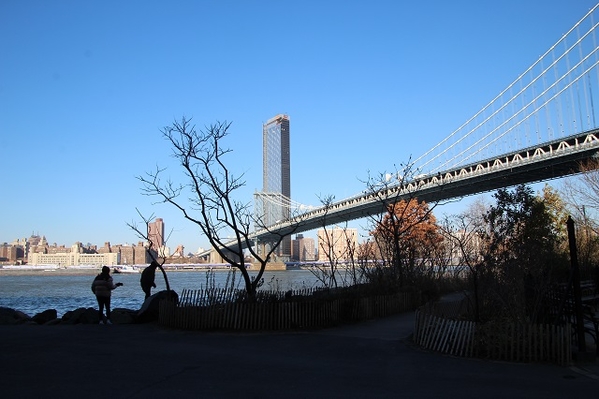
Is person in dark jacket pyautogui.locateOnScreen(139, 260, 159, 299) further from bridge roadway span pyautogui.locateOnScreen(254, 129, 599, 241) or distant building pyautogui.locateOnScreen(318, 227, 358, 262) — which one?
bridge roadway span pyautogui.locateOnScreen(254, 129, 599, 241)

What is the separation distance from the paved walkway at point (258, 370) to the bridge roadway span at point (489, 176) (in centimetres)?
2649

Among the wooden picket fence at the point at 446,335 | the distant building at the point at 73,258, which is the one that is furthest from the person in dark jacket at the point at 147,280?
the distant building at the point at 73,258

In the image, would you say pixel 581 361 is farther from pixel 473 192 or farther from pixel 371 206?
pixel 473 192

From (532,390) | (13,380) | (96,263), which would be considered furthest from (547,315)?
(96,263)

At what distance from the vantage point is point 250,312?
527 inches

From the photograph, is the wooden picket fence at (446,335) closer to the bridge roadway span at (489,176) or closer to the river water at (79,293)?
the river water at (79,293)

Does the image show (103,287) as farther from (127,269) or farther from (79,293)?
(127,269)

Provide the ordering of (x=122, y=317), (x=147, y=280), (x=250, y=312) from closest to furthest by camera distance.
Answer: (x=250, y=312)
(x=122, y=317)
(x=147, y=280)

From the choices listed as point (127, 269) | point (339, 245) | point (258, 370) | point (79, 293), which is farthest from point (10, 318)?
point (127, 269)

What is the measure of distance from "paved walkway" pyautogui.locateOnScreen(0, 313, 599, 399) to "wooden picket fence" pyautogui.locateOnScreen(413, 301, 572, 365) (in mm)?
341

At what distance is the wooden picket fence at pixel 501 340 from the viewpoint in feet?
30.5

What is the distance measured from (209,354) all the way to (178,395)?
10.6 ft

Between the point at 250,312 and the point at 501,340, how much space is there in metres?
6.06

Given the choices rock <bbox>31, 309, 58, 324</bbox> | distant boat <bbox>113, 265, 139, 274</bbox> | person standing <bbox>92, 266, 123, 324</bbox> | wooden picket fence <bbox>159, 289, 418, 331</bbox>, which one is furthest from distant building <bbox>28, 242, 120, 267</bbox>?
wooden picket fence <bbox>159, 289, 418, 331</bbox>
